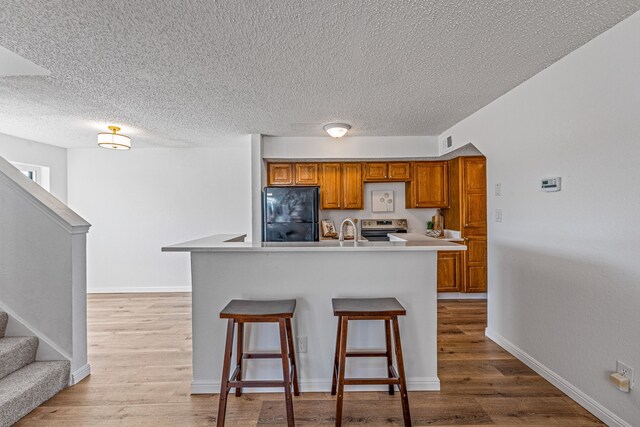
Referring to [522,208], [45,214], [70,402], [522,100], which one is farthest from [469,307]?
[45,214]

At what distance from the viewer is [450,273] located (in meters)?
4.61

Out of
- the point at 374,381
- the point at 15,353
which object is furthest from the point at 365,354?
the point at 15,353

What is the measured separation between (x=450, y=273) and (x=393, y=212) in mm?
1263

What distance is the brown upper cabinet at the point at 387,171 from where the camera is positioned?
4.95 m

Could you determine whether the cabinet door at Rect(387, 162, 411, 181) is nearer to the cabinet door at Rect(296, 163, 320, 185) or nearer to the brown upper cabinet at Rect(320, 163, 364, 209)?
the brown upper cabinet at Rect(320, 163, 364, 209)

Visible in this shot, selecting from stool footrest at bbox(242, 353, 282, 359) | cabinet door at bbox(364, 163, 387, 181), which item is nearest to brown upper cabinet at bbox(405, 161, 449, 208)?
cabinet door at bbox(364, 163, 387, 181)

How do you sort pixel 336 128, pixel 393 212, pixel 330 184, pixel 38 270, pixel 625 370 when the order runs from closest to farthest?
pixel 625 370 → pixel 38 270 → pixel 336 128 → pixel 330 184 → pixel 393 212

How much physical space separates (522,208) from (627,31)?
1345 millimetres

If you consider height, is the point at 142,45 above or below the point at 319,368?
above

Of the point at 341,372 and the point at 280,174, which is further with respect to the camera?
the point at 280,174

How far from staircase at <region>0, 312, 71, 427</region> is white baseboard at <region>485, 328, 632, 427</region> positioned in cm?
347

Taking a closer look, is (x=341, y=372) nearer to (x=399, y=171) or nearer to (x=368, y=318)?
(x=368, y=318)

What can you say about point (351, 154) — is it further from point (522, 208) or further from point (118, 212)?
point (118, 212)

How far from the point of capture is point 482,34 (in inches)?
75.6
